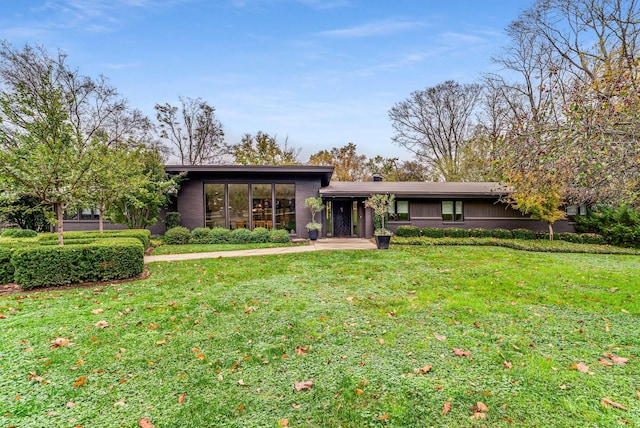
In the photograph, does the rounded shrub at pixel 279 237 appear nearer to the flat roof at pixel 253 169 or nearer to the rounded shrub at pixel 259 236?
the rounded shrub at pixel 259 236

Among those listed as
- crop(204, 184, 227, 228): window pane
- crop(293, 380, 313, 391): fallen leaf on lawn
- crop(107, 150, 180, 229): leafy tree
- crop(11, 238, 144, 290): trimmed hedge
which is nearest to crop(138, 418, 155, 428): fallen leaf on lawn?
crop(293, 380, 313, 391): fallen leaf on lawn

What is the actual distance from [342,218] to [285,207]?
347 centimetres

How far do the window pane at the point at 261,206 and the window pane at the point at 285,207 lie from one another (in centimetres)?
40

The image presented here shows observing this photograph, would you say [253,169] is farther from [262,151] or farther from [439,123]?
[439,123]

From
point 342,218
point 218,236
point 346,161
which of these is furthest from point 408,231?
point 346,161

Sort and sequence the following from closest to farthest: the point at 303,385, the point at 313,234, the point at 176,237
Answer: the point at 303,385 < the point at 176,237 < the point at 313,234

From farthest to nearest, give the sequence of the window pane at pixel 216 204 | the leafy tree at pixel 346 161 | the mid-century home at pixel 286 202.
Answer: the leafy tree at pixel 346 161 < the window pane at pixel 216 204 < the mid-century home at pixel 286 202

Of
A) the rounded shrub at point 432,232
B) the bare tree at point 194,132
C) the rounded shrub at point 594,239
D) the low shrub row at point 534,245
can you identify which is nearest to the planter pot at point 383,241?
the low shrub row at point 534,245

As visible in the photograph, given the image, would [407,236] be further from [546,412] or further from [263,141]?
[263,141]

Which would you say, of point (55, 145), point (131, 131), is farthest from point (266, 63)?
point (131, 131)

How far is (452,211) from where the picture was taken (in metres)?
15.6

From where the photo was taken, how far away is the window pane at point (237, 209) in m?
14.4

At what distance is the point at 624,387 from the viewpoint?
263 centimetres

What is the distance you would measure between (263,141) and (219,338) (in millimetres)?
26239
